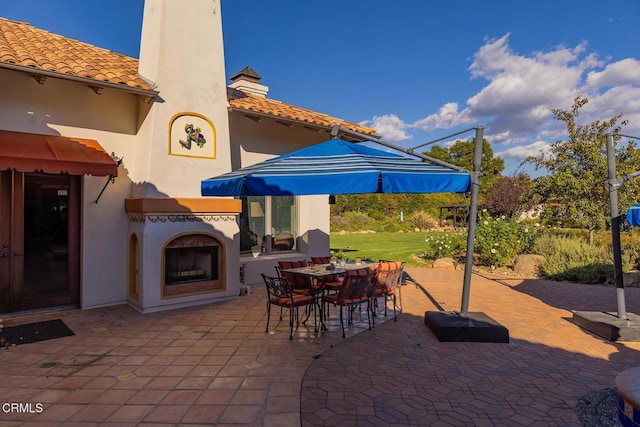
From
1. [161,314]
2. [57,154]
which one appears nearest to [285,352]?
[161,314]

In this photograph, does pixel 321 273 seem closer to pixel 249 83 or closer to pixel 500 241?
pixel 249 83

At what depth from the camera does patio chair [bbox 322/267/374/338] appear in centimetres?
658

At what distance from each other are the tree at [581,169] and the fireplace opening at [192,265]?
1337cm

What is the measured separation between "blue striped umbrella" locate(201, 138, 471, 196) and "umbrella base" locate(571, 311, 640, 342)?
353 centimetres

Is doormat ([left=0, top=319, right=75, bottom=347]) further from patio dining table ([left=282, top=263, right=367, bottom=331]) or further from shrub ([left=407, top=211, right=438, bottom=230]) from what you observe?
shrub ([left=407, top=211, right=438, bottom=230])

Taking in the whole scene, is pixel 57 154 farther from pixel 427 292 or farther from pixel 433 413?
pixel 427 292

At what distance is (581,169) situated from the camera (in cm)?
1533

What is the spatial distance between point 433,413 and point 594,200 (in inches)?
573

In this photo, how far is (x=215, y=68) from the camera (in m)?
9.42

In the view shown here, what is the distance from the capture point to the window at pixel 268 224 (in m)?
11.2

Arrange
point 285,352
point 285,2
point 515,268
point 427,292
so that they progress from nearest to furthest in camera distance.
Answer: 1. point 285,352
2. point 427,292
3. point 515,268
4. point 285,2

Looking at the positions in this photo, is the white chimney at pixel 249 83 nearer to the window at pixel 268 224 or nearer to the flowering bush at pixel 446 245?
the window at pixel 268 224

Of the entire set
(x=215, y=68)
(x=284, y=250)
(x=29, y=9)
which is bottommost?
(x=284, y=250)

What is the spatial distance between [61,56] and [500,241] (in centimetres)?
1444
